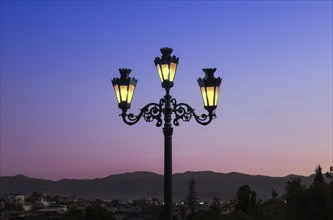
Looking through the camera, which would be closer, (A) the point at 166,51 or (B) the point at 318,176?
(A) the point at 166,51

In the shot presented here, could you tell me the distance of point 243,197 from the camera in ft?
178

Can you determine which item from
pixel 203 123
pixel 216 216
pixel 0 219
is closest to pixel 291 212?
pixel 216 216

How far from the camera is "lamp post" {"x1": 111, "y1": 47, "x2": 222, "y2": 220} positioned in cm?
932

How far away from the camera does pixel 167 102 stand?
376 inches

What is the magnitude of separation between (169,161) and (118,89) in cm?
135

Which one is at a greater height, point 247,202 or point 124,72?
point 247,202

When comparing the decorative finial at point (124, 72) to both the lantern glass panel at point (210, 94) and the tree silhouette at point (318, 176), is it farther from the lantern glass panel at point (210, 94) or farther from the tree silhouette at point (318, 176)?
the tree silhouette at point (318, 176)

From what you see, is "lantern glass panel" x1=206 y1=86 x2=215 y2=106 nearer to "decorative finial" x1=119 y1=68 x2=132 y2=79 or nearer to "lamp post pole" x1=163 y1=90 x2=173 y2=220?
"lamp post pole" x1=163 y1=90 x2=173 y2=220

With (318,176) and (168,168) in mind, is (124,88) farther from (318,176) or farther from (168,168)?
(318,176)

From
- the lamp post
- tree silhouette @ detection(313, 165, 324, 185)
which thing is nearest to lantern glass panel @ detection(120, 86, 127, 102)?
the lamp post

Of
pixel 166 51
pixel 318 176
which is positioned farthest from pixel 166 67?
pixel 318 176

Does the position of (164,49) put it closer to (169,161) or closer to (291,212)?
(169,161)

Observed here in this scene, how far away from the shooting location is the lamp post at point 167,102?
9.32 metres

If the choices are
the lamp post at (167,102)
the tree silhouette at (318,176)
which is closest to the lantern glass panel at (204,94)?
the lamp post at (167,102)
